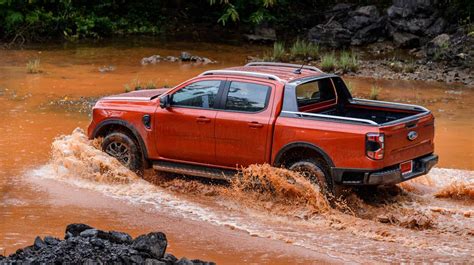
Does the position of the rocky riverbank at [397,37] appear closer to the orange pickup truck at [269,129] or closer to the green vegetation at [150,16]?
the green vegetation at [150,16]

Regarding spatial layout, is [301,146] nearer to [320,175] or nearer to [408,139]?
[320,175]

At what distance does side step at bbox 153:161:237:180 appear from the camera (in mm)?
11609

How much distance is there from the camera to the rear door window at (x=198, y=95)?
11766 millimetres

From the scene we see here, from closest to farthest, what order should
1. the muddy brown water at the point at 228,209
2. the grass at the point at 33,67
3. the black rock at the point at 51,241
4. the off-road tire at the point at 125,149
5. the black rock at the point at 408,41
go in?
the black rock at the point at 51,241, the muddy brown water at the point at 228,209, the off-road tire at the point at 125,149, the grass at the point at 33,67, the black rock at the point at 408,41

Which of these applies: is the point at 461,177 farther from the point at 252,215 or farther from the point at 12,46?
the point at 12,46

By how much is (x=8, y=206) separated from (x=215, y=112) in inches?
116

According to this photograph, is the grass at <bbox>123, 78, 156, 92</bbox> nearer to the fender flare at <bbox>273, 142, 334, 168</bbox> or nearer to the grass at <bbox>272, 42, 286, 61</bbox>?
the grass at <bbox>272, 42, 286, 61</bbox>

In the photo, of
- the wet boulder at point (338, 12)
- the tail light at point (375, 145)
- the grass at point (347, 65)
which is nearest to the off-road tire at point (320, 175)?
the tail light at point (375, 145)

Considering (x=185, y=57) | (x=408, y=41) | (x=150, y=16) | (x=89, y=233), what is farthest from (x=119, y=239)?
(x=150, y=16)

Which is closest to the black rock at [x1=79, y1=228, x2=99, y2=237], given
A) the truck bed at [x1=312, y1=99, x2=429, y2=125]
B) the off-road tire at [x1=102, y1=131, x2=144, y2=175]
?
the off-road tire at [x1=102, y1=131, x2=144, y2=175]

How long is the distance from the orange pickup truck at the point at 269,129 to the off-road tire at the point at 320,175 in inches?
0.5

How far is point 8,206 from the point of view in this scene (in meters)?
11.3

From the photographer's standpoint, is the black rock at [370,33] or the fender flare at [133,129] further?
the black rock at [370,33]

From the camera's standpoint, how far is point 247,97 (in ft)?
37.7
